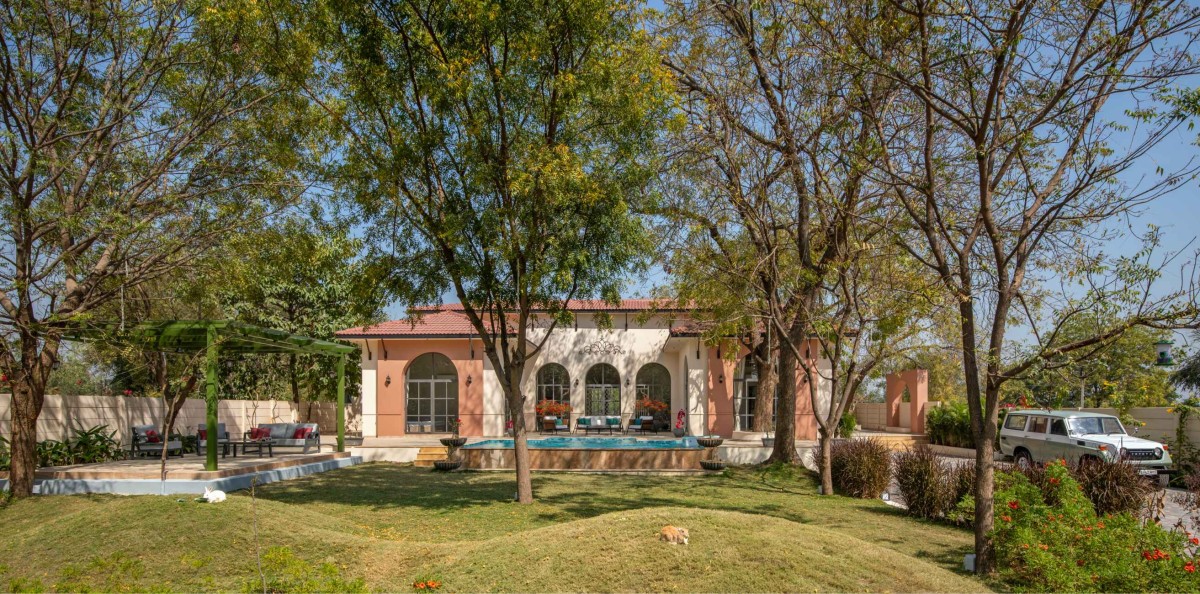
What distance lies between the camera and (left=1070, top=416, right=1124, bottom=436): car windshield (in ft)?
57.6

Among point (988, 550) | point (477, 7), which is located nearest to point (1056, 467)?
point (988, 550)

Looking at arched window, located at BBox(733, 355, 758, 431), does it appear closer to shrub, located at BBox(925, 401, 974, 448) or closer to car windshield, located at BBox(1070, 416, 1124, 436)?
shrub, located at BBox(925, 401, 974, 448)

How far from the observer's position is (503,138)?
12516 mm

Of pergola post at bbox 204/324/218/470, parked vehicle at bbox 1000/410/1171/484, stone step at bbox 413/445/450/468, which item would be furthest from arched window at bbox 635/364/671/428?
pergola post at bbox 204/324/218/470

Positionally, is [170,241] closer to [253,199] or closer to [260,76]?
[253,199]

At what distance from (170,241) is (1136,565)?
48.9 ft

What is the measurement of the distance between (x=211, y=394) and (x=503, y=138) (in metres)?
8.44

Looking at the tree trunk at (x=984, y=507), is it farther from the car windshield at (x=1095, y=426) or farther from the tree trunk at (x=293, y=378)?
the tree trunk at (x=293, y=378)

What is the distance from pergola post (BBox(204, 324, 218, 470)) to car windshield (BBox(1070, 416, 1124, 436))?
18.4 meters

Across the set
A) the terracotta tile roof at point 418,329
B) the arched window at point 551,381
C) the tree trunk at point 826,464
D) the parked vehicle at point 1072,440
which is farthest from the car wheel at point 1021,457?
the terracotta tile roof at point 418,329

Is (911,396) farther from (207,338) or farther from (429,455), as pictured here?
(207,338)

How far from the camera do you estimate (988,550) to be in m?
8.14

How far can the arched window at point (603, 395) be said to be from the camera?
27500mm

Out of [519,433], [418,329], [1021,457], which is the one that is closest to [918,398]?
[1021,457]
